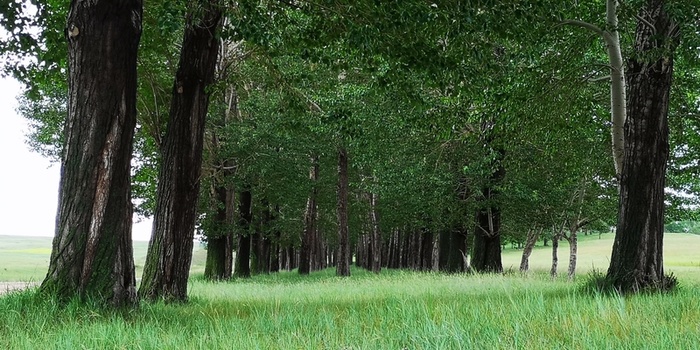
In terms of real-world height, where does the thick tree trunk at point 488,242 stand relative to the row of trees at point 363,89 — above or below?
below

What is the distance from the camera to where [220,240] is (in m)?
21.1

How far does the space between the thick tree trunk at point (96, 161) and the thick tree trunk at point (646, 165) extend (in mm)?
6595

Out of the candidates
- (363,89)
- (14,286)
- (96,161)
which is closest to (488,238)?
Result: (363,89)

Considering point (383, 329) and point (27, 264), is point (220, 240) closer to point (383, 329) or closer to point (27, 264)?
point (383, 329)

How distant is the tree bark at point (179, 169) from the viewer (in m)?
8.07

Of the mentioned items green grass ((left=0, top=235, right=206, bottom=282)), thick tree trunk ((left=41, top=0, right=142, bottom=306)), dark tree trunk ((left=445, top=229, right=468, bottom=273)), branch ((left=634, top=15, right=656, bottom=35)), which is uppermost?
branch ((left=634, top=15, right=656, bottom=35))

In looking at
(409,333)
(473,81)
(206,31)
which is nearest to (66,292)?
(409,333)

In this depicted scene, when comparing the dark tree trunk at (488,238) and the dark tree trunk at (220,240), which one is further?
the dark tree trunk at (220,240)

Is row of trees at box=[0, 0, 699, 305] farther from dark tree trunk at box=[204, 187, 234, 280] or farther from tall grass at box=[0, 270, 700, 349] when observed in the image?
dark tree trunk at box=[204, 187, 234, 280]

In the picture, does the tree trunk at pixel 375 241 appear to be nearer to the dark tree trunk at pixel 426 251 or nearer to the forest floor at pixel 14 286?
the dark tree trunk at pixel 426 251

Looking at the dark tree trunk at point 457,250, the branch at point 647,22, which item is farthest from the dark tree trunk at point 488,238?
the branch at point 647,22

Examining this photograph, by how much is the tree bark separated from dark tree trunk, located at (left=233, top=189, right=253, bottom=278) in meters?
13.4

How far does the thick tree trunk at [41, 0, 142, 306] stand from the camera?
5645 millimetres

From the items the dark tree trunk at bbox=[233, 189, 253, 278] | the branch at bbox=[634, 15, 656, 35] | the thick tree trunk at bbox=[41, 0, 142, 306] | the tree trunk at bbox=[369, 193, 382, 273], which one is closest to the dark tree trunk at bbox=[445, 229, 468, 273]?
the tree trunk at bbox=[369, 193, 382, 273]
